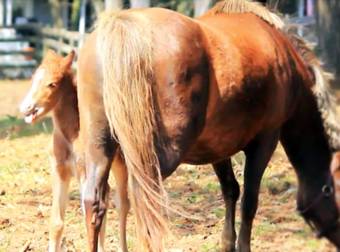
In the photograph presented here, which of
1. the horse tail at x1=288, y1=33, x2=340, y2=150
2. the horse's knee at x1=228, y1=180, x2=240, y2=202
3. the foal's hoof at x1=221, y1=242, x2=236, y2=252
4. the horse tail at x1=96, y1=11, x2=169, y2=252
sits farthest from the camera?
the horse's knee at x1=228, y1=180, x2=240, y2=202

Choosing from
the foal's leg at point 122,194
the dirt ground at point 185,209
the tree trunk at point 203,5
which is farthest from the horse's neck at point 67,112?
the tree trunk at point 203,5

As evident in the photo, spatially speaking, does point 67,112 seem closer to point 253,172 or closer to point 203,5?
point 253,172

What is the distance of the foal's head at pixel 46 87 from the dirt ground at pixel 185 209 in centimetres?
106

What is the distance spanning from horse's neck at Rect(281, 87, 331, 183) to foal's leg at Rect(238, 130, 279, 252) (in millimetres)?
259

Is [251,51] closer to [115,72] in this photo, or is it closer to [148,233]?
[115,72]

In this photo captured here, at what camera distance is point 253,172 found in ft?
18.2

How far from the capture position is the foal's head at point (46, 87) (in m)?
5.73

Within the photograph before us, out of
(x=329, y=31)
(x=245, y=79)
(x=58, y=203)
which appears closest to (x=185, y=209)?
(x=58, y=203)

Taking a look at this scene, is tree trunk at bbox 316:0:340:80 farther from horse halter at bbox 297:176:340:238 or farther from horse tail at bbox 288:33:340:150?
horse halter at bbox 297:176:340:238

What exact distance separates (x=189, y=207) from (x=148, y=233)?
2898mm

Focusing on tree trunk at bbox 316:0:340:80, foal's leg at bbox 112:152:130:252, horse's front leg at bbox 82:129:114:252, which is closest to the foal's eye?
foal's leg at bbox 112:152:130:252

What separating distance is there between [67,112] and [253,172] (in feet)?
4.55

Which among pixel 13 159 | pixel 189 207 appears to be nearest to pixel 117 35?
pixel 189 207

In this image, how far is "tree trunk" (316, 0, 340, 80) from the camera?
45.1 ft
